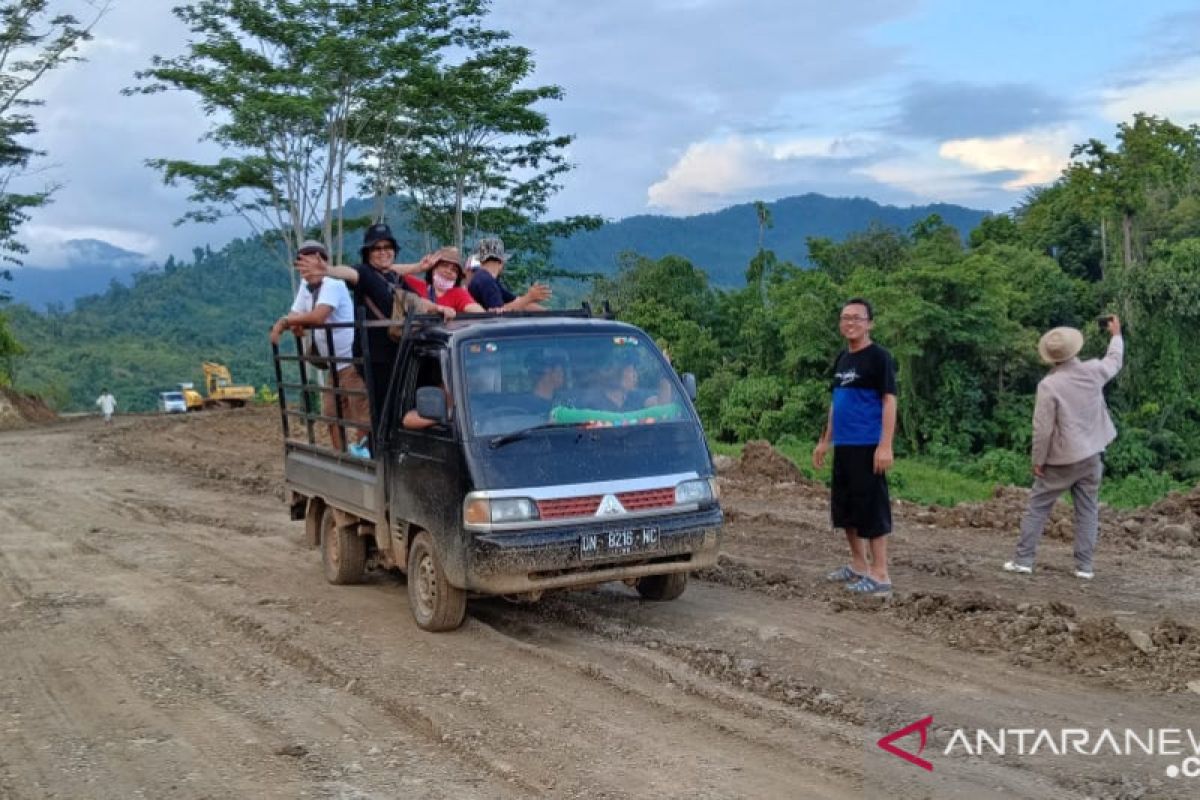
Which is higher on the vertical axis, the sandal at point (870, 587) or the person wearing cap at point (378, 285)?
the person wearing cap at point (378, 285)

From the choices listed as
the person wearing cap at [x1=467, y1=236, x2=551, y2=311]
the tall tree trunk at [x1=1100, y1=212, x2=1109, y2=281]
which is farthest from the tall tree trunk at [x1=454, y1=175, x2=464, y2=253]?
the tall tree trunk at [x1=1100, y1=212, x2=1109, y2=281]

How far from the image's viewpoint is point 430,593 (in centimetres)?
705

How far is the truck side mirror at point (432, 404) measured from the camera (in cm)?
681

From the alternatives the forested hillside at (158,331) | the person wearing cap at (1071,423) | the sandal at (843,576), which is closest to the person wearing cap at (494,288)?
the sandal at (843,576)

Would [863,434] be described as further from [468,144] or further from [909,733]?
[468,144]

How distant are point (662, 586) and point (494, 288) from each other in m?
2.71

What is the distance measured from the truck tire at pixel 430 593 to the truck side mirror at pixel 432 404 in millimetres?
761

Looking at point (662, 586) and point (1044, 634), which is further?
point (662, 586)

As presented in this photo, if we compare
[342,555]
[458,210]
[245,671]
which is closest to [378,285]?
[342,555]

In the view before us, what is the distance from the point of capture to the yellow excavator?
4903cm

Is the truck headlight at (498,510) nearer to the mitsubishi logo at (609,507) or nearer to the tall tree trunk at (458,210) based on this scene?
the mitsubishi logo at (609,507)

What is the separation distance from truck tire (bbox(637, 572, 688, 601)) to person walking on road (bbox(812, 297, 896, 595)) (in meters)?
1.19

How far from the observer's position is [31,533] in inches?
465

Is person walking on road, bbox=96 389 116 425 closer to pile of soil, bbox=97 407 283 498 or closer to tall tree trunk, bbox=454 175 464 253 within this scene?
pile of soil, bbox=97 407 283 498
